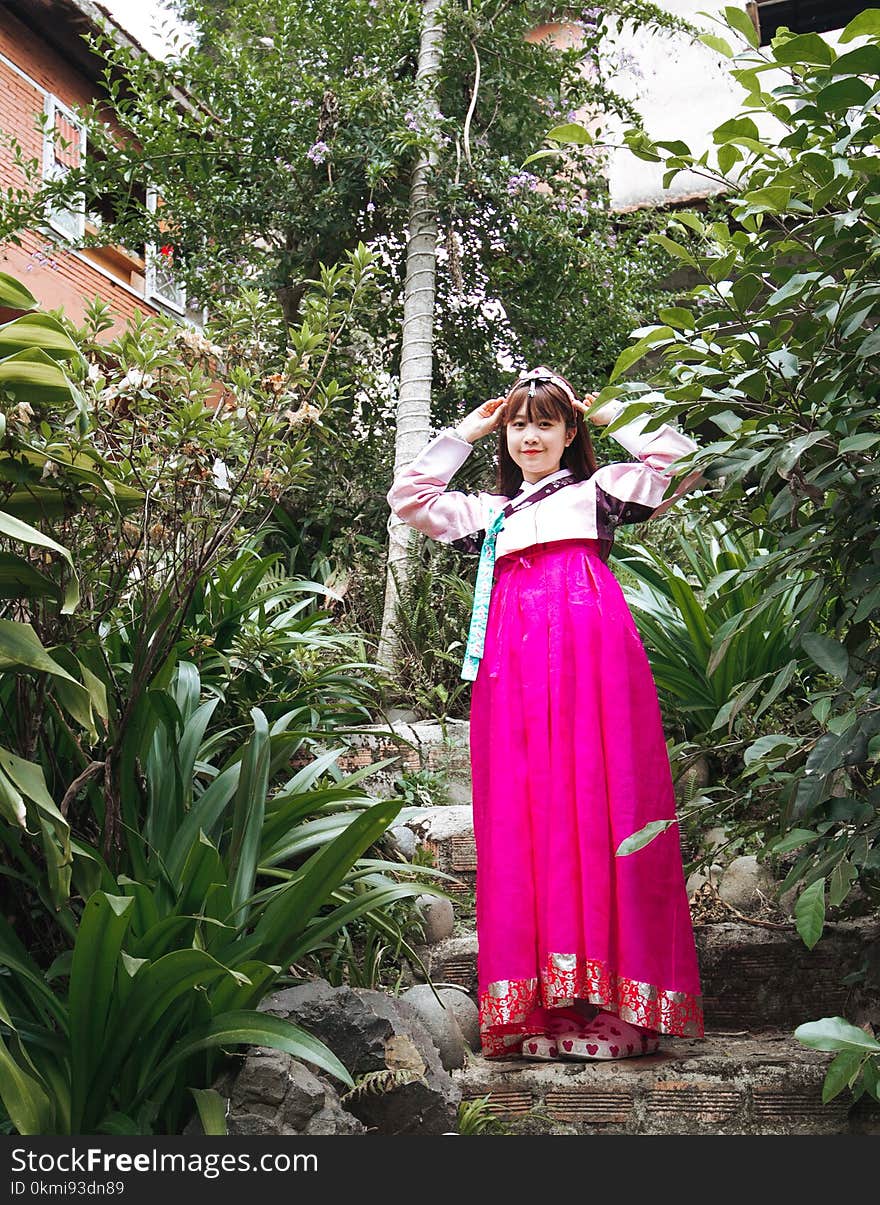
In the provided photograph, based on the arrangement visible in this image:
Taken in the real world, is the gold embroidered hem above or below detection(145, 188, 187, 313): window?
below

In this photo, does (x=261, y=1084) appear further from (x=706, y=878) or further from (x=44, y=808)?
(x=706, y=878)

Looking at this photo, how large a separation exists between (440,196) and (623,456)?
69.3 inches

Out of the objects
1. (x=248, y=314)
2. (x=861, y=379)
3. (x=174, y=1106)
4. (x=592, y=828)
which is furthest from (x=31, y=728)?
(x=861, y=379)

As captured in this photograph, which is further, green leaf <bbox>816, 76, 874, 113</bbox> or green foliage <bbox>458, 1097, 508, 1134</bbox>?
green foliage <bbox>458, 1097, 508, 1134</bbox>

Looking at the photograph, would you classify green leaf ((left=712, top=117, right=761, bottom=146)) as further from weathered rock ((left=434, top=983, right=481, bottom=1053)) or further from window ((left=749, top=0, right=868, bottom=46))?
window ((left=749, top=0, right=868, bottom=46))

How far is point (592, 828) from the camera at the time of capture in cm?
304

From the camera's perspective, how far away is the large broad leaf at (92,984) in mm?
2131

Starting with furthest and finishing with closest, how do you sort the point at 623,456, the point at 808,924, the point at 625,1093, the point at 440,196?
1. the point at 623,456
2. the point at 440,196
3. the point at 625,1093
4. the point at 808,924

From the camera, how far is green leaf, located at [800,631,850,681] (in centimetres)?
213

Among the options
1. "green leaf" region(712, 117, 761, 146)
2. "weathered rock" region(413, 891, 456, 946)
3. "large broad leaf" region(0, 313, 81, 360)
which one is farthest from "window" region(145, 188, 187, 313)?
"green leaf" region(712, 117, 761, 146)

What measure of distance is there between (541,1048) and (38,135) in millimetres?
9590

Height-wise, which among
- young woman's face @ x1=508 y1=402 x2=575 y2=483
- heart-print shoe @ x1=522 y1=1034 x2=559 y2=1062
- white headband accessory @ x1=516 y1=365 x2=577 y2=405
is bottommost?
heart-print shoe @ x1=522 y1=1034 x2=559 y2=1062

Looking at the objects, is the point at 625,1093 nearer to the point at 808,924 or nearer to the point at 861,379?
the point at 808,924

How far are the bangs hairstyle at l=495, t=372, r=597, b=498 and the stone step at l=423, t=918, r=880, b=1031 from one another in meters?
1.40
